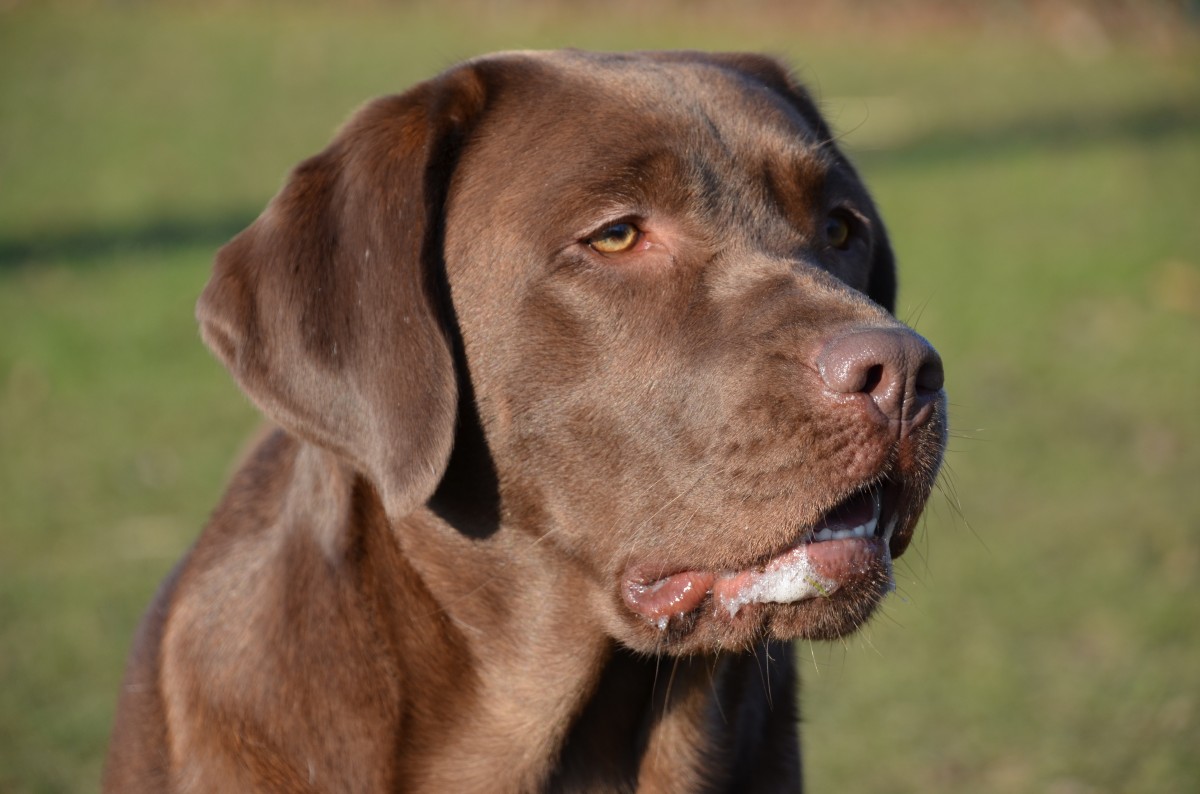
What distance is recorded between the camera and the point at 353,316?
2.90 m

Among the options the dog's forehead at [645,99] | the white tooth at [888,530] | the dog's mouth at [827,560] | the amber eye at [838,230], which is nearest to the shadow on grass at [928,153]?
the dog's forehead at [645,99]

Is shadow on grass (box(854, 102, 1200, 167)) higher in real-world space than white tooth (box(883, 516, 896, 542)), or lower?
lower

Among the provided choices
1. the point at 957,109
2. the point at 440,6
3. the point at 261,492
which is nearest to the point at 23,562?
the point at 261,492

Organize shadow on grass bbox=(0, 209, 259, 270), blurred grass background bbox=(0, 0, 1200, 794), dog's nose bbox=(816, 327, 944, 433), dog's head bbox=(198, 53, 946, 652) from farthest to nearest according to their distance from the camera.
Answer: shadow on grass bbox=(0, 209, 259, 270), blurred grass background bbox=(0, 0, 1200, 794), dog's head bbox=(198, 53, 946, 652), dog's nose bbox=(816, 327, 944, 433)

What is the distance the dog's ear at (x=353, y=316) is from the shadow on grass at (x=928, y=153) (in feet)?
26.8

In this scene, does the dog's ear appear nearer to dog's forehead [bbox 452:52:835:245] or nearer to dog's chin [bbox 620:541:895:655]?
dog's forehead [bbox 452:52:835:245]

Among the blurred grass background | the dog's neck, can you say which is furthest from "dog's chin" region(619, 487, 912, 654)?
the blurred grass background

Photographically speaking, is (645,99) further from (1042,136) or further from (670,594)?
(1042,136)

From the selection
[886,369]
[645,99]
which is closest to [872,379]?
[886,369]

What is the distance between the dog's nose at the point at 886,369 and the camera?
101 inches

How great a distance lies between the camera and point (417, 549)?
310 cm

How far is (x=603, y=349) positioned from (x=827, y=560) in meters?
0.62

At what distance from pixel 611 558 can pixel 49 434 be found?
5.60 metres

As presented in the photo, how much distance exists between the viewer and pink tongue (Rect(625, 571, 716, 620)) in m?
2.87
